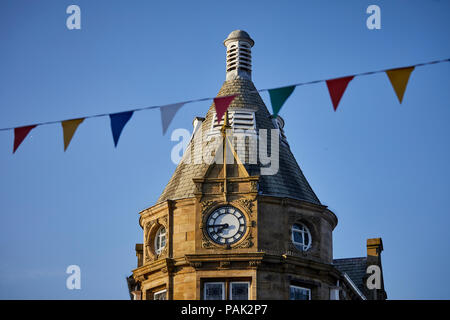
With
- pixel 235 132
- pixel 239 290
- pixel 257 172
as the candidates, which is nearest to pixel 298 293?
pixel 239 290

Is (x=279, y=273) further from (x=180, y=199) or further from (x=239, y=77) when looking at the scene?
(x=239, y=77)

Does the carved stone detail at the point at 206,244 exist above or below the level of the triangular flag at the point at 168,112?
below

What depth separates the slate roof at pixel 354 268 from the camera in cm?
6475

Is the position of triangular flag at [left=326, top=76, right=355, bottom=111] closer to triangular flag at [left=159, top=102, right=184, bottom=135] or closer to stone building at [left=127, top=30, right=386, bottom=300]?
triangular flag at [left=159, top=102, right=184, bottom=135]

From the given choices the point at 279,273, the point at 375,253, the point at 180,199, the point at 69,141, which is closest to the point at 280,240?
the point at 279,273

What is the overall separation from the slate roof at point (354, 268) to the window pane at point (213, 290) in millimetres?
10518

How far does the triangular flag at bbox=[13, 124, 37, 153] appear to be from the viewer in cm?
4406

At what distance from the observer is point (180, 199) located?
58.3 meters

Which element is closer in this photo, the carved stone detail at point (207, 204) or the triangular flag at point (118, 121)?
the triangular flag at point (118, 121)

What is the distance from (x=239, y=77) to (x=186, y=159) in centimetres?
564

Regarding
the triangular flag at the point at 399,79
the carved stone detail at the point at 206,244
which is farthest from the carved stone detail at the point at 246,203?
the triangular flag at the point at 399,79

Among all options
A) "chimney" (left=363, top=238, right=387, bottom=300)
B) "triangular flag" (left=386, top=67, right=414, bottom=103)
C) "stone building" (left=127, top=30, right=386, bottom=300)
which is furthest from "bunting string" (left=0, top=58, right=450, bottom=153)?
"chimney" (left=363, top=238, right=387, bottom=300)

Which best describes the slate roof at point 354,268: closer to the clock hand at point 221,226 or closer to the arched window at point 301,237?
the arched window at point 301,237

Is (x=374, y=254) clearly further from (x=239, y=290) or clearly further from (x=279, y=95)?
(x=279, y=95)
